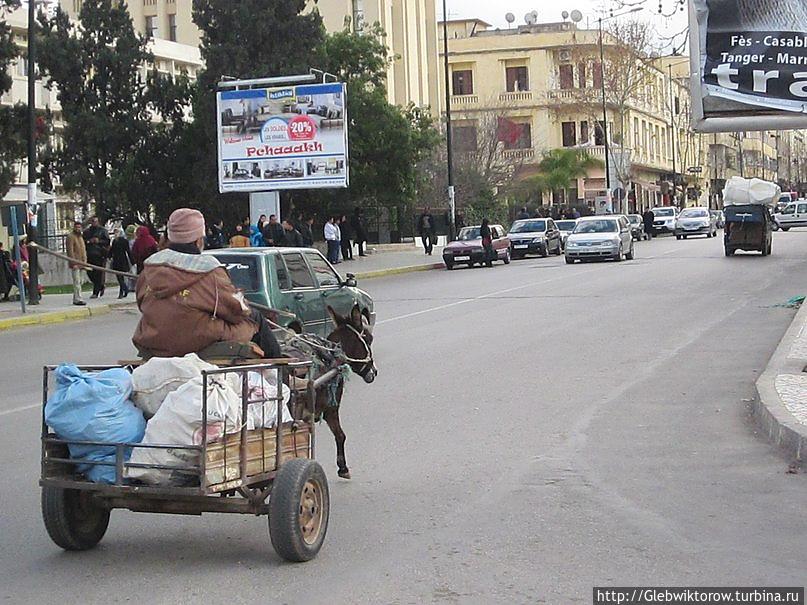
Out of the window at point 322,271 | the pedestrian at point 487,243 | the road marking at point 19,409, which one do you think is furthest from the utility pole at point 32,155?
the pedestrian at point 487,243

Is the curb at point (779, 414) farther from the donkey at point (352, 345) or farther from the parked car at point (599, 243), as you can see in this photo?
the parked car at point (599, 243)

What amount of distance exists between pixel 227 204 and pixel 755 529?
36050mm

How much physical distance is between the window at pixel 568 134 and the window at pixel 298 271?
229ft

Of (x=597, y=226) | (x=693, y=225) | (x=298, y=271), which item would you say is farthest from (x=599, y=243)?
(x=298, y=271)

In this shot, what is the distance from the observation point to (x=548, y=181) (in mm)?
72062

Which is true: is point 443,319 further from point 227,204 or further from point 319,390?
point 227,204

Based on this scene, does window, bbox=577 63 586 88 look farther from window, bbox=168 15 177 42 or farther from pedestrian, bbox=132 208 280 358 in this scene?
pedestrian, bbox=132 208 280 358

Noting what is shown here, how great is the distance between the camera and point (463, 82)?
277ft

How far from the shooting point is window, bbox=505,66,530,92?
8319 cm

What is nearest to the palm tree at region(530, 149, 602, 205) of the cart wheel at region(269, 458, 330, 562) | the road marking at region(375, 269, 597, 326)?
the road marking at region(375, 269, 597, 326)

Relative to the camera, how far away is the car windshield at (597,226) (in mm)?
42594

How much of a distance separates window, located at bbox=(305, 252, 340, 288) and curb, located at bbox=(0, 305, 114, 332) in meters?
10.3

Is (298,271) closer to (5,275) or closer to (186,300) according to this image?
(186,300)

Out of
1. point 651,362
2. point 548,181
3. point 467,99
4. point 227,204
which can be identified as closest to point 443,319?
point 651,362
